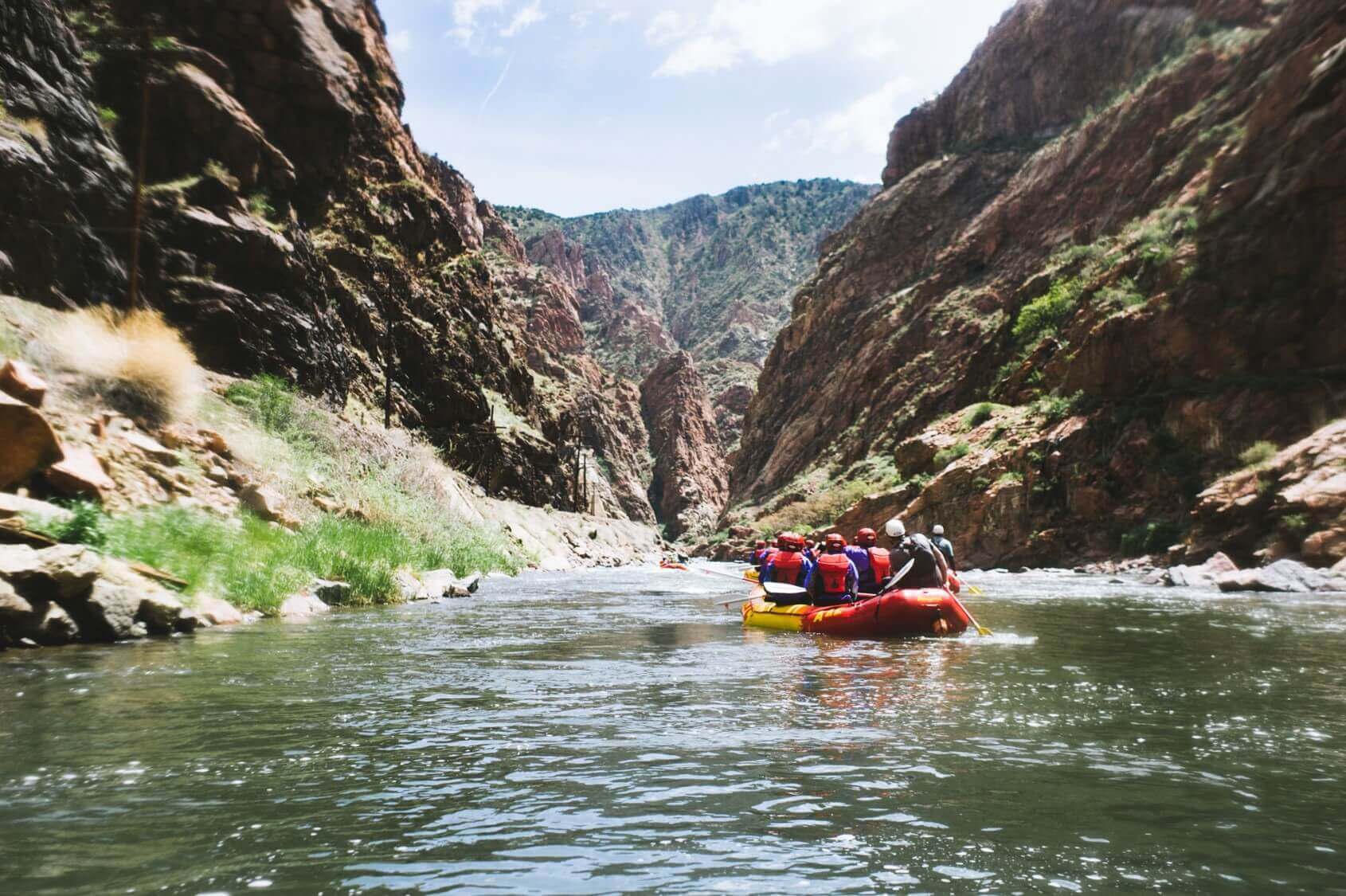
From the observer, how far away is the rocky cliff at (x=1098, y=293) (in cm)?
2498

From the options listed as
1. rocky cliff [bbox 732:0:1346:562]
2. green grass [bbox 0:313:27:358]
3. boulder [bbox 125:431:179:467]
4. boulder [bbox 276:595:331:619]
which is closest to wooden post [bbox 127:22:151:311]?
green grass [bbox 0:313:27:358]

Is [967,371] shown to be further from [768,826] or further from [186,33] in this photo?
[768,826]

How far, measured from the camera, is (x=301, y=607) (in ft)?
39.7

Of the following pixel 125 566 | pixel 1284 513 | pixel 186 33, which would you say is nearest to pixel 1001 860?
pixel 125 566

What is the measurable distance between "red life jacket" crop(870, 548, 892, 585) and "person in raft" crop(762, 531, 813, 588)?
1.00 meters

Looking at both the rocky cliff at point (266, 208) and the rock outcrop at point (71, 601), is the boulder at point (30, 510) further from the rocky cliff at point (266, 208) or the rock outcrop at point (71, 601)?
the rocky cliff at point (266, 208)

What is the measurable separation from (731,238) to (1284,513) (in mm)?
180719

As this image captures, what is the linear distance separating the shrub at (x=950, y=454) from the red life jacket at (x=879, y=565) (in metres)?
23.1

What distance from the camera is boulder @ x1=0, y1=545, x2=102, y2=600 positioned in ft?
25.0

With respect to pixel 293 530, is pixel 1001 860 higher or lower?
lower

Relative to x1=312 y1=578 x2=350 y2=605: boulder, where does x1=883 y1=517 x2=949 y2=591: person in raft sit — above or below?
above

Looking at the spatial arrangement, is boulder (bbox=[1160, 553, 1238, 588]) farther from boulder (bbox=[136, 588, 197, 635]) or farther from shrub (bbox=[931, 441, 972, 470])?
boulder (bbox=[136, 588, 197, 635])

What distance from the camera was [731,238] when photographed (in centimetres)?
19312

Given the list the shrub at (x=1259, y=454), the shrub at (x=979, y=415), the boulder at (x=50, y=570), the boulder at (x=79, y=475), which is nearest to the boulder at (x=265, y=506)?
the boulder at (x=79, y=475)
